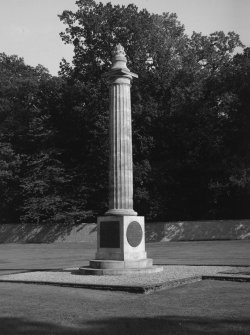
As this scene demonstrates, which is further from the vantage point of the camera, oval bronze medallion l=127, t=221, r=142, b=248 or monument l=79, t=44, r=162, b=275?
oval bronze medallion l=127, t=221, r=142, b=248

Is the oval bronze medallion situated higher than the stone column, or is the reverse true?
the stone column

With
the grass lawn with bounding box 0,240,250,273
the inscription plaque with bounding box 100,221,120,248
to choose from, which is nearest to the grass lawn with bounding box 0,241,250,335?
the inscription plaque with bounding box 100,221,120,248

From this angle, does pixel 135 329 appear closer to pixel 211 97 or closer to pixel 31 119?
pixel 211 97

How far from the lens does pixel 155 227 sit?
147 feet

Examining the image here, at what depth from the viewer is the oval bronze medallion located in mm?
16625

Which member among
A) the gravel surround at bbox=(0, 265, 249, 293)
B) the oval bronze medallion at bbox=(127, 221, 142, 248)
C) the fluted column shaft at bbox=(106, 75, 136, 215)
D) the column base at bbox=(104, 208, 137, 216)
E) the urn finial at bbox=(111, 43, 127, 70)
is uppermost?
the urn finial at bbox=(111, 43, 127, 70)

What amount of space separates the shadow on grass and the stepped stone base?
7106mm

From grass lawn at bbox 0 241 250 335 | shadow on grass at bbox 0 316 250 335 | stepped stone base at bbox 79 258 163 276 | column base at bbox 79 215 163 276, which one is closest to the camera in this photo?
shadow on grass at bbox 0 316 250 335

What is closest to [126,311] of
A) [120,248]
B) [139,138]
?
[120,248]

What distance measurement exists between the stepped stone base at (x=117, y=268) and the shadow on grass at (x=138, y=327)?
7.11 metres

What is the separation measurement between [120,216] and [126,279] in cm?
267

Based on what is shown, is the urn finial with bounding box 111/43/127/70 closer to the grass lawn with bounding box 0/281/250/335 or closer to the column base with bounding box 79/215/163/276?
the column base with bounding box 79/215/163/276

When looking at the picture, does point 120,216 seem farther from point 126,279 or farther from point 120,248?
point 126,279

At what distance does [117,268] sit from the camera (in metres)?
16.2
